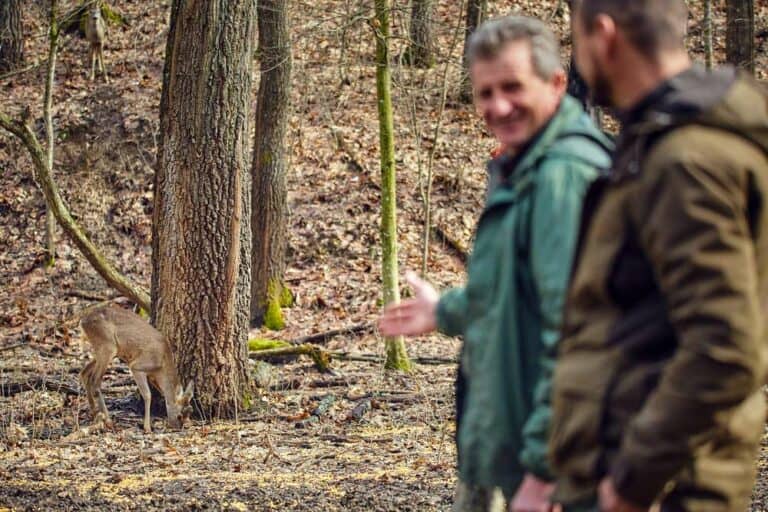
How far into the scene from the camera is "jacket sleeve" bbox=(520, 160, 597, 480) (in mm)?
2836

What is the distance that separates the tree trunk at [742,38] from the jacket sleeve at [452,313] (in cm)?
1751

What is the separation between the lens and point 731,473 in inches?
102

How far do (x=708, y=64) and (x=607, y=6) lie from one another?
619 inches

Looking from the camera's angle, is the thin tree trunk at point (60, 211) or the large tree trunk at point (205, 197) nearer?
the large tree trunk at point (205, 197)

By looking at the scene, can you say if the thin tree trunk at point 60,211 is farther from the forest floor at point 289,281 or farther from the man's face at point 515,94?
the man's face at point 515,94

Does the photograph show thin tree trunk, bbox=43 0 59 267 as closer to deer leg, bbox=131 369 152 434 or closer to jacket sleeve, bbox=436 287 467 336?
deer leg, bbox=131 369 152 434

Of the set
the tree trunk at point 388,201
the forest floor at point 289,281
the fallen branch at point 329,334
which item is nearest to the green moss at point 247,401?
the forest floor at point 289,281

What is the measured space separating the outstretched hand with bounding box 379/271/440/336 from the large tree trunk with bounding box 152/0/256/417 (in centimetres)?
765

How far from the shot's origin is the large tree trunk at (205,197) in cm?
1100

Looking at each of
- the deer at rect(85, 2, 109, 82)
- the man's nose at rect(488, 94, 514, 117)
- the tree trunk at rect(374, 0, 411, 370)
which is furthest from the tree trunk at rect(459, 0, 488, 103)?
the man's nose at rect(488, 94, 514, 117)

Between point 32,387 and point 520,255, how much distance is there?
1003 cm

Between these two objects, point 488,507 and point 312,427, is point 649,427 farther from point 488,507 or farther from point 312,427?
point 312,427

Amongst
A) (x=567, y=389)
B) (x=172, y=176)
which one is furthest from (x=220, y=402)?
(x=567, y=389)

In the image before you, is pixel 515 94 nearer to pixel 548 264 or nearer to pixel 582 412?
pixel 548 264
